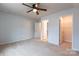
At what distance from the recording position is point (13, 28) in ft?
16.5

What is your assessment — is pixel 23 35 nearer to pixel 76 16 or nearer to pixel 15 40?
pixel 15 40

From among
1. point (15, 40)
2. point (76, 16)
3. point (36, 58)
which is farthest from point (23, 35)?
point (36, 58)

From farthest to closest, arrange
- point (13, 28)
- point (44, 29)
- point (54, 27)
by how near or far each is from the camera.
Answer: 1. point (44, 29)
2. point (13, 28)
3. point (54, 27)

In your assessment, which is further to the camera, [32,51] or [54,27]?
[54,27]

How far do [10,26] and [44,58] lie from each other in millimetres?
4430

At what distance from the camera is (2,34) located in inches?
172

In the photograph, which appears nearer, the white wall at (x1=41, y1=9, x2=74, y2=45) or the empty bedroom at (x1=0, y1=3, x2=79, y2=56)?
the empty bedroom at (x1=0, y1=3, x2=79, y2=56)

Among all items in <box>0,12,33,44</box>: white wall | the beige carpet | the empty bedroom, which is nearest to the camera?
the beige carpet

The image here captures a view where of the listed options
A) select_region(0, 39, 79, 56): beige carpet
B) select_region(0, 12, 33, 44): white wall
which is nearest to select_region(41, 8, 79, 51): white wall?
select_region(0, 39, 79, 56): beige carpet

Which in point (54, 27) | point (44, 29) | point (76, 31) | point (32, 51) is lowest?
point (32, 51)

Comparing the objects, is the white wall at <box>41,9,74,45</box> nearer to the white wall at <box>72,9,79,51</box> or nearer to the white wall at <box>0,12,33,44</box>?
the white wall at <box>72,9,79,51</box>

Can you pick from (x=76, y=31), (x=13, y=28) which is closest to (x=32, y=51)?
(x=76, y=31)

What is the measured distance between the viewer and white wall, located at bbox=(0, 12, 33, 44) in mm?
4367

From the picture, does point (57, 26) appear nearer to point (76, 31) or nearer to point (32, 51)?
point (76, 31)
